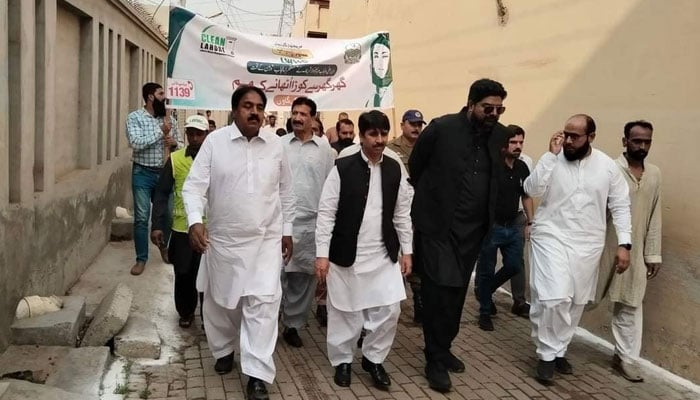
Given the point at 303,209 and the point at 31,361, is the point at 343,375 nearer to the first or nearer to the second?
the point at 303,209

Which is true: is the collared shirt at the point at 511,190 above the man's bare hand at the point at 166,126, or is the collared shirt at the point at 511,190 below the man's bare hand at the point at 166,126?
below

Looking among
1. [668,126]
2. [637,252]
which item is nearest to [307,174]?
[637,252]

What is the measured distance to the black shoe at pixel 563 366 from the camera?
480 cm

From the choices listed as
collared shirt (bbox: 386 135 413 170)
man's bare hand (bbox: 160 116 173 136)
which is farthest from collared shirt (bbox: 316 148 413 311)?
man's bare hand (bbox: 160 116 173 136)

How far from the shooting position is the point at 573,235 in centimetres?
461

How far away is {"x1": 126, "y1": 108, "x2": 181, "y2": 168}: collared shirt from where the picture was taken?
6570 millimetres

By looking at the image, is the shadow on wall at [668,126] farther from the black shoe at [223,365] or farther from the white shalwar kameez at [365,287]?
the black shoe at [223,365]

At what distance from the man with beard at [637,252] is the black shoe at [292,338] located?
2.36m

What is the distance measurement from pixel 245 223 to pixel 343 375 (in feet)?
3.94

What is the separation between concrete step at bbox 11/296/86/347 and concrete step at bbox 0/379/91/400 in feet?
2.77

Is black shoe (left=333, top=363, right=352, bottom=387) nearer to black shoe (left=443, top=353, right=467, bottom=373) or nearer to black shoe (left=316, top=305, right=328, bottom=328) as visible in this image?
black shoe (left=443, top=353, right=467, bottom=373)

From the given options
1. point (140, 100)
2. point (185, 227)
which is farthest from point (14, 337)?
point (140, 100)

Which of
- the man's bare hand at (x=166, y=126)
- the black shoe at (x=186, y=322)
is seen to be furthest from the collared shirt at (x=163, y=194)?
the man's bare hand at (x=166, y=126)

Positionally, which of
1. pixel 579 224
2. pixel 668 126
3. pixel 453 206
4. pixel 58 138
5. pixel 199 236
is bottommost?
pixel 199 236
